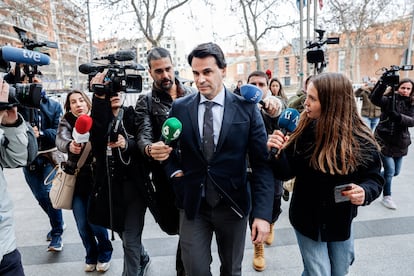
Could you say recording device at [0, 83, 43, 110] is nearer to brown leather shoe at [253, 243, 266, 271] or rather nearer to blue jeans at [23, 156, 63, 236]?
blue jeans at [23, 156, 63, 236]

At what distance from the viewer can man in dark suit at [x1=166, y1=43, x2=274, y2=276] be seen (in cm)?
180

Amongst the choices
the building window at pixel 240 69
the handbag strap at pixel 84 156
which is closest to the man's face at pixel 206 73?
the handbag strap at pixel 84 156

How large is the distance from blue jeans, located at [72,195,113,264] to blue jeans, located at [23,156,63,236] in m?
0.66

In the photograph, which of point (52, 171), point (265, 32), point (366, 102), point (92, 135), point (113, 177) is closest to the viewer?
point (92, 135)

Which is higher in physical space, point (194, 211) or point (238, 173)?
point (238, 173)

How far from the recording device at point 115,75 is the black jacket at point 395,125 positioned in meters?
3.36

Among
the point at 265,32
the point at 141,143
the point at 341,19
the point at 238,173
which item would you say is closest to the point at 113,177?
the point at 141,143

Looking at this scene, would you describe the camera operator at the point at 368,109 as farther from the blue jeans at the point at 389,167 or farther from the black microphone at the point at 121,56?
the black microphone at the point at 121,56

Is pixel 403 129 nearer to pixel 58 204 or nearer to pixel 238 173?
pixel 238 173

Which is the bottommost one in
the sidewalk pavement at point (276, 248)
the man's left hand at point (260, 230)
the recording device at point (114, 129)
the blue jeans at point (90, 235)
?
the sidewalk pavement at point (276, 248)

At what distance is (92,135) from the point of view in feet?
6.66

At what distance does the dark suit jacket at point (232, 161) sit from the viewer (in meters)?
1.80

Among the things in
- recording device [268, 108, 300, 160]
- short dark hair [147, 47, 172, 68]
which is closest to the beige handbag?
short dark hair [147, 47, 172, 68]

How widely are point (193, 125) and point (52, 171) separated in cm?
189
